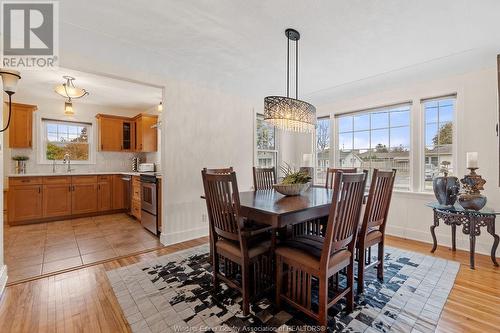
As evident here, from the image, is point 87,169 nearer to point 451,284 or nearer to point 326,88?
point 326,88

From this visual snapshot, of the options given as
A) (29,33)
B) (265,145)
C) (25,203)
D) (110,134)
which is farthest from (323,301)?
(110,134)

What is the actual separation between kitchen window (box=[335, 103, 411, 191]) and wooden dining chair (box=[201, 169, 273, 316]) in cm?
290

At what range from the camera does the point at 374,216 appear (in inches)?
85.7

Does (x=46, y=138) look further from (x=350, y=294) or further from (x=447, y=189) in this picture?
(x=447, y=189)

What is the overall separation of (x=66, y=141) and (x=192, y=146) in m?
3.65

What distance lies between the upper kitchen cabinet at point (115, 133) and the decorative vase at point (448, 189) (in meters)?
5.93

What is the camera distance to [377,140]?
13.2 ft

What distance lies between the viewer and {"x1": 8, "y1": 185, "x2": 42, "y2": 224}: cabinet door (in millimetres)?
4016

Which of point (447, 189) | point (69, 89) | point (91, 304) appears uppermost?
point (69, 89)

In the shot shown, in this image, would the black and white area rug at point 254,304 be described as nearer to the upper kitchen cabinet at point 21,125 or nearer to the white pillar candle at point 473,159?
the white pillar candle at point 473,159

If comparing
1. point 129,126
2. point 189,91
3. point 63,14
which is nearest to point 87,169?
point 129,126

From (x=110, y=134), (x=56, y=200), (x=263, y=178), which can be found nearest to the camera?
(x=263, y=178)

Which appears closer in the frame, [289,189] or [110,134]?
[289,189]

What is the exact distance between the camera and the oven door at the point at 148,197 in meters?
3.62
